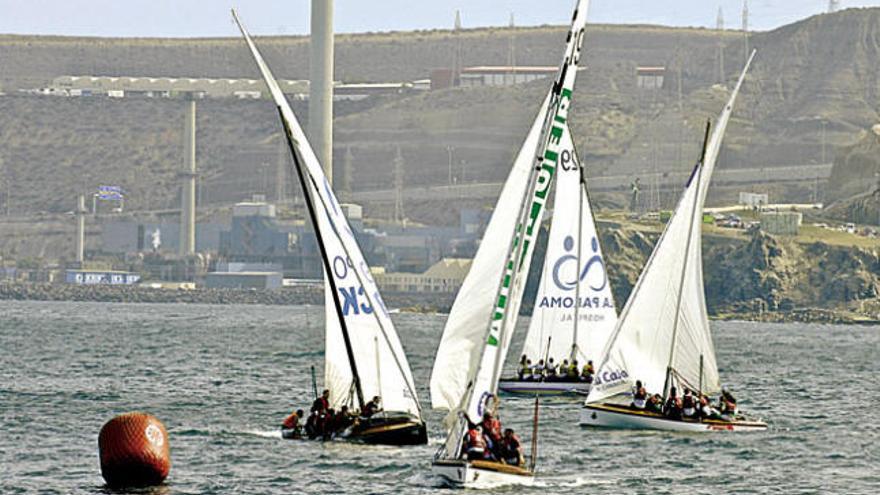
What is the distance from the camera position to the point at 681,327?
64.8 m

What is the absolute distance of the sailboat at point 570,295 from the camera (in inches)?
3066

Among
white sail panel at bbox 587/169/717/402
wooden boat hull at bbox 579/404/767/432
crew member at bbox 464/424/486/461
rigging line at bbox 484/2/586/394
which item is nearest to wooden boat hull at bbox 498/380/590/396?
white sail panel at bbox 587/169/717/402

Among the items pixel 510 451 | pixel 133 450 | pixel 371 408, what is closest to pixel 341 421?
pixel 371 408

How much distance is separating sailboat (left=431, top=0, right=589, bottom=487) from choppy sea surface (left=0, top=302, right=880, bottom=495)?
104 inches

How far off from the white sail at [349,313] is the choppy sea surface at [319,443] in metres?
1.80

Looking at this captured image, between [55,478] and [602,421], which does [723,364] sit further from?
[55,478]

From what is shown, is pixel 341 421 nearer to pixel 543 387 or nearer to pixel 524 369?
pixel 543 387

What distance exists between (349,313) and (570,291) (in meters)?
23.8

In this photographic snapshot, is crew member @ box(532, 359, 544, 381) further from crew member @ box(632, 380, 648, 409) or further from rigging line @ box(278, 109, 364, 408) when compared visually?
rigging line @ box(278, 109, 364, 408)

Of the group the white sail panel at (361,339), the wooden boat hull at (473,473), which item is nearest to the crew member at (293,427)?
the white sail panel at (361,339)

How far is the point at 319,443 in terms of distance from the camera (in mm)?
57344

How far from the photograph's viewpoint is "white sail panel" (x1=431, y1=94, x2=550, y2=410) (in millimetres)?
44188

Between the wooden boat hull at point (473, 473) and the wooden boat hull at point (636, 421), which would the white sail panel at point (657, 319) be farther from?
the wooden boat hull at point (473, 473)

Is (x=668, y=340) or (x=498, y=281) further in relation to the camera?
(x=668, y=340)
